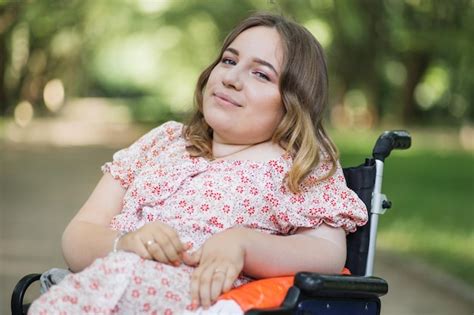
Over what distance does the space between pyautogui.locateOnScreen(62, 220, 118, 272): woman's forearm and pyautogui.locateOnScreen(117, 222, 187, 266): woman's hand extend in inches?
7.3

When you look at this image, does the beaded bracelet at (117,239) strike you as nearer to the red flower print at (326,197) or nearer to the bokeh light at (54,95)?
the red flower print at (326,197)

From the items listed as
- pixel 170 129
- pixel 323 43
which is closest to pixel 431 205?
pixel 323 43

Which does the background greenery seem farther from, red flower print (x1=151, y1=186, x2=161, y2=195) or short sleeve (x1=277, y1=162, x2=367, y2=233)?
short sleeve (x1=277, y1=162, x2=367, y2=233)

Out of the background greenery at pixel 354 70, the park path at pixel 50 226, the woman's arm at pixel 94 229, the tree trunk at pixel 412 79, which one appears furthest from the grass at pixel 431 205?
the tree trunk at pixel 412 79

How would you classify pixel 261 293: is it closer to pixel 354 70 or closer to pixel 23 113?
pixel 23 113

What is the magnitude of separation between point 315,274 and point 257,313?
9.5 inches

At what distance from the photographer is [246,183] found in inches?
114

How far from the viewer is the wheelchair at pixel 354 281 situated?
2615mm

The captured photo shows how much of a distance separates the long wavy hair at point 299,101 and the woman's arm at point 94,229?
30 cm

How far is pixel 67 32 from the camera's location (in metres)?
25.9

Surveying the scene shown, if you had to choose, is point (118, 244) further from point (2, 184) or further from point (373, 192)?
point (2, 184)

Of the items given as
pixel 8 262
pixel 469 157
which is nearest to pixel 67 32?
pixel 469 157

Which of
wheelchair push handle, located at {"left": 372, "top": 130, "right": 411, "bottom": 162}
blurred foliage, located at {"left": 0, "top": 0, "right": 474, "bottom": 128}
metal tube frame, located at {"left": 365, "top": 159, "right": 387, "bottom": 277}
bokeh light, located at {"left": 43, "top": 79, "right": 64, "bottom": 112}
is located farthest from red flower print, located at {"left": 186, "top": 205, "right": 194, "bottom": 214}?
bokeh light, located at {"left": 43, "top": 79, "right": 64, "bottom": 112}

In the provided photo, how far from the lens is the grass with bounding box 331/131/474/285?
830 cm
